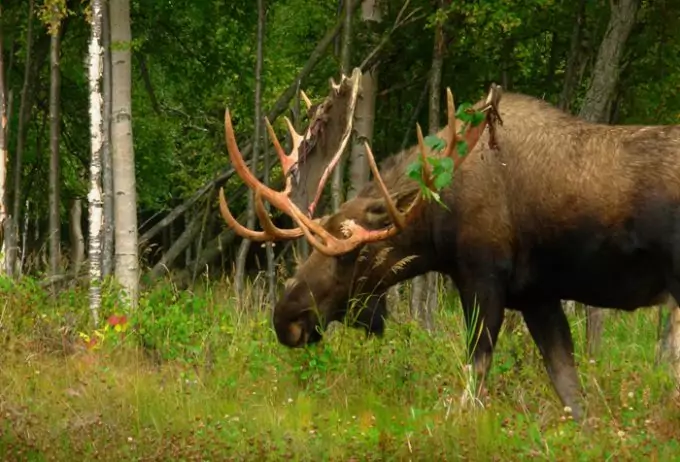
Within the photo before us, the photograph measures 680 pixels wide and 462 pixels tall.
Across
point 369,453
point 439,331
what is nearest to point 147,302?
point 439,331

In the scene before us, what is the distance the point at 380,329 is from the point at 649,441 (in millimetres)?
3095

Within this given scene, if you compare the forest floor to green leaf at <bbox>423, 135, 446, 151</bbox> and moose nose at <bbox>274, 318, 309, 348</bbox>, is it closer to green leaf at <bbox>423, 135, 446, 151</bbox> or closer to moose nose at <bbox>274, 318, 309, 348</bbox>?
moose nose at <bbox>274, 318, 309, 348</bbox>

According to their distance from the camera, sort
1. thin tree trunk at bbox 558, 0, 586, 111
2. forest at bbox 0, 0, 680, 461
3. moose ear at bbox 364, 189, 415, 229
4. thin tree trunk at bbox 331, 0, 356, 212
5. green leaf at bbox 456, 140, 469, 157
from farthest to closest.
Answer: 1. thin tree trunk at bbox 558, 0, 586, 111
2. thin tree trunk at bbox 331, 0, 356, 212
3. moose ear at bbox 364, 189, 415, 229
4. green leaf at bbox 456, 140, 469, 157
5. forest at bbox 0, 0, 680, 461

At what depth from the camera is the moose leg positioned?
29.9ft

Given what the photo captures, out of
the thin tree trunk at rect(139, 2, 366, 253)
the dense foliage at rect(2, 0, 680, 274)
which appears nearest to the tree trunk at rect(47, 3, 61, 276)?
the dense foliage at rect(2, 0, 680, 274)

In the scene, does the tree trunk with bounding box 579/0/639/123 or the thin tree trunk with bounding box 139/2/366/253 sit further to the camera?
the thin tree trunk with bounding box 139/2/366/253

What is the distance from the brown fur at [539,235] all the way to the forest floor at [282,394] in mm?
345

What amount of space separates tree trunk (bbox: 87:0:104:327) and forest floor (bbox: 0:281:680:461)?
1.58 feet

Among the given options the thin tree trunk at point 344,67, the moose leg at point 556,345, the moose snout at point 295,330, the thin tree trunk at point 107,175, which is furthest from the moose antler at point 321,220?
the thin tree trunk at point 344,67

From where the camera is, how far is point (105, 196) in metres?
13.1

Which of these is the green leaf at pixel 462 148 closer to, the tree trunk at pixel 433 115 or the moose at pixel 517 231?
the moose at pixel 517 231

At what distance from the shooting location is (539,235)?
351 inches

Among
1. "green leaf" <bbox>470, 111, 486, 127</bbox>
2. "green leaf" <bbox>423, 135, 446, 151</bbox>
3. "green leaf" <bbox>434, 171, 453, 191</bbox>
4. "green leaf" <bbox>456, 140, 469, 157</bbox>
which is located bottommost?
"green leaf" <bbox>434, 171, 453, 191</bbox>

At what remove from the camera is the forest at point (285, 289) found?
25.1 feet
